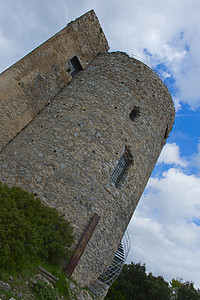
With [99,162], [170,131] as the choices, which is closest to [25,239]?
[99,162]

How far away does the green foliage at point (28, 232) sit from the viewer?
485cm

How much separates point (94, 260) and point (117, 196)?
2148 millimetres

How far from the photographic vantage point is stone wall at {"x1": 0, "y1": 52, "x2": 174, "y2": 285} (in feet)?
23.1

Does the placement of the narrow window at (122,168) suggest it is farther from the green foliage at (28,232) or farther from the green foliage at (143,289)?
the green foliage at (143,289)

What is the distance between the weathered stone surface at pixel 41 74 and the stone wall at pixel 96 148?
1.75 feet

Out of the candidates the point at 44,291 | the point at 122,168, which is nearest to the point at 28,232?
the point at 44,291

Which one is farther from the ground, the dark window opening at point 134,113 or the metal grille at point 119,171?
the dark window opening at point 134,113

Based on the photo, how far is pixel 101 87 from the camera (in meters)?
9.68

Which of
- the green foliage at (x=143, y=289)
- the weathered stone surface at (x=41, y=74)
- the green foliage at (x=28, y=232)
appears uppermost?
the weathered stone surface at (x=41, y=74)

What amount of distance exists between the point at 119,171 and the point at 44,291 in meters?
4.85

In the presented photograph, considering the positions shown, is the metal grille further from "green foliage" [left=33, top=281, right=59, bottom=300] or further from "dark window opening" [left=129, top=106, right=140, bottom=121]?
"green foliage" [left=33, top=281, right=59, bottom=300]

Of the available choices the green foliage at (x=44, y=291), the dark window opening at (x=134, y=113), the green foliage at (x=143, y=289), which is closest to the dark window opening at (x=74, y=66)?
the dark window opening at (x=134, y=113)

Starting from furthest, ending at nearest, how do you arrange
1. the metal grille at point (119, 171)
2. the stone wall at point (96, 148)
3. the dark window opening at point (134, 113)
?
the dark window opening at point (134, 113) < the metal grille at point (119, 171) < the stone wall at point (96, 148)

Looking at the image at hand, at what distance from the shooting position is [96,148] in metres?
8.15
